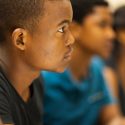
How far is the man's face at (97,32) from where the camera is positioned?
173 cm

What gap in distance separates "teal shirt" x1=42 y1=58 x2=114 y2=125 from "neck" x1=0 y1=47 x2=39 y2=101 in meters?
0.51

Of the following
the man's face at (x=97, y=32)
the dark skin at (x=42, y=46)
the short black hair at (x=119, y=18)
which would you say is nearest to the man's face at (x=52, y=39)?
the dark skin at (x=42, y=46)

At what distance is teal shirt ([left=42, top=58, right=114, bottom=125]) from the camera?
156 cm

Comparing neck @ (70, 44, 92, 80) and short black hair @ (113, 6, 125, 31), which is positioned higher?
short black hair @ (113, 6, 125, 31)

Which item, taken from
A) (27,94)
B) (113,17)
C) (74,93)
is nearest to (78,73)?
(74,93)

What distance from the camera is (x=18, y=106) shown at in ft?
3.04

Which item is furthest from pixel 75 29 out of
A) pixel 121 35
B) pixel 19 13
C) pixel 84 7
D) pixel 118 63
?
pixel 19 13

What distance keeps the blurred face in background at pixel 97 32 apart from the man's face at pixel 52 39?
0.76 meters

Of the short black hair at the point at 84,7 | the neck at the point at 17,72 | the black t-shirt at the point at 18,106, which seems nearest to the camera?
the black t-shirt at the point at 18,106

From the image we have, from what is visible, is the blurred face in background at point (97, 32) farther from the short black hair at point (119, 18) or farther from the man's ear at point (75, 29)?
the short black hair at point (119, 18)

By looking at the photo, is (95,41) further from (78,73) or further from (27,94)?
(27,94)

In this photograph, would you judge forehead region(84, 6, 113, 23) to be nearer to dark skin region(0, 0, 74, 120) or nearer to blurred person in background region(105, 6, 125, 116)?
blurred person in background region(105, 6, 125, 116)

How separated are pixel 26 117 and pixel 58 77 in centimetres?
65

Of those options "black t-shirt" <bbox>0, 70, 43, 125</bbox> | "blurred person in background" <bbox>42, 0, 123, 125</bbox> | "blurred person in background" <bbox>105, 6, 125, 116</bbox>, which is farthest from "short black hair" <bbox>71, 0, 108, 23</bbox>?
"black t-shirt" <bbox>0, 70, 43, 125</bbox>
